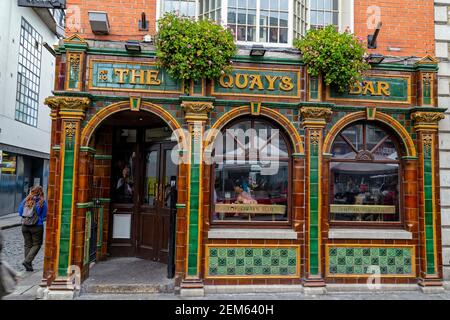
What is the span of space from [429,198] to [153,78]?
610 cm

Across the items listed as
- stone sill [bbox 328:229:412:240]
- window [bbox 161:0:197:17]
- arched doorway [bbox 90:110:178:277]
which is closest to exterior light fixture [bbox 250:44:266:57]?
window [bbox 161:0:197:17]

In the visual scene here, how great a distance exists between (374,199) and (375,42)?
134 inches

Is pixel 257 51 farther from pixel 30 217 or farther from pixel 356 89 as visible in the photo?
pixel 30 217

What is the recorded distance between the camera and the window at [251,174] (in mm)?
7633

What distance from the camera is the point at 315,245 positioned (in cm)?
730

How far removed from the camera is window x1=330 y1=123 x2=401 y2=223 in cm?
784

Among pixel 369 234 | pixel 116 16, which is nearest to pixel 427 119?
pixel 369 234

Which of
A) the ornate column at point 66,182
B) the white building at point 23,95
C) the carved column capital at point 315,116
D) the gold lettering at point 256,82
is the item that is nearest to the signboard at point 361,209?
the carved column capital at point 315,116

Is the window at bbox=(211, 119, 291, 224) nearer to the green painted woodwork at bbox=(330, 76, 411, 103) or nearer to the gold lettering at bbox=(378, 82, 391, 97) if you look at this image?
the green painted woodwork at bbox=(330, 76, 411, 103)

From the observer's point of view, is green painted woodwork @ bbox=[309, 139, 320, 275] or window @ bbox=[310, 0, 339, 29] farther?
window @ bbox=[310, 0, 339, 29]

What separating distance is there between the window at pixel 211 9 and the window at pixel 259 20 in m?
0.22

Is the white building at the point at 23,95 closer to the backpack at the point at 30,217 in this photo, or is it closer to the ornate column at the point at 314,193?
the backpack at the point at 30,217

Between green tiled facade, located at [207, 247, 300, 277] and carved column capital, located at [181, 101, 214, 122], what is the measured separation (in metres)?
2.55
